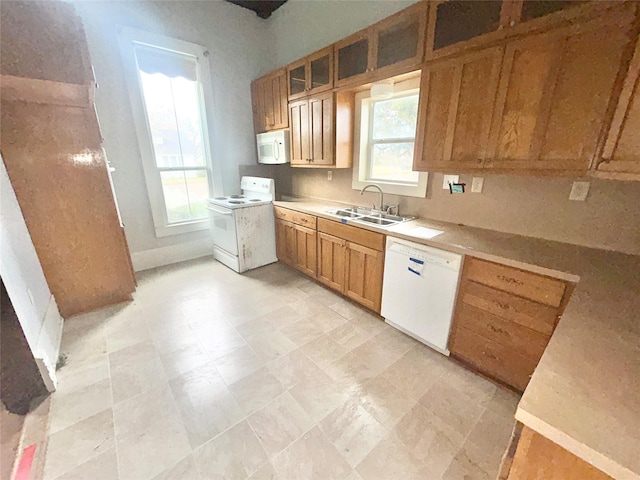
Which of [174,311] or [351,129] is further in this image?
[351,129]

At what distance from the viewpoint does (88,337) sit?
7.09ft

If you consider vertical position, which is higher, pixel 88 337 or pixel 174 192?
pixel 174 192

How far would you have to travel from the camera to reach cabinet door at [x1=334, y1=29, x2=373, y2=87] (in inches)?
88.4

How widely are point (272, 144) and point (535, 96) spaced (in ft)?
9.11

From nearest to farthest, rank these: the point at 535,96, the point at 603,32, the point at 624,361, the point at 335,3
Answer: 1. the point at 624,361
2. the point at 603,32
3. the point at 535,96
4. the point at 335,3

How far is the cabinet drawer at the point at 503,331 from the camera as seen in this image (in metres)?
1.53

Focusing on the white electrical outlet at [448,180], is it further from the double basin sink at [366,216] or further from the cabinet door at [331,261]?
the cabinet door at [331,261]

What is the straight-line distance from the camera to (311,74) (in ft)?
9.17

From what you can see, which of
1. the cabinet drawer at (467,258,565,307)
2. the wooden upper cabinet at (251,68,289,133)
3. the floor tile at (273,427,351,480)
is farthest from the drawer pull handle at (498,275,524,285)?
the wooden upper cabinet at (251,68,289,133)

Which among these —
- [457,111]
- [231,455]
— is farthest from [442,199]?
[231,455]

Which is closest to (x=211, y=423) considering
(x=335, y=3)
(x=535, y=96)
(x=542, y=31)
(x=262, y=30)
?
(x=535, y=96)

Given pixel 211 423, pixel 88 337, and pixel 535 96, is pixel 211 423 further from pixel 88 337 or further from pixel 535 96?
pixel 535 96

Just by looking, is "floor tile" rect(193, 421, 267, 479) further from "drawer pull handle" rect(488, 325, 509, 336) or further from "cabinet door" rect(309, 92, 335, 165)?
"cabinet door" rect(309, 92, 335, 165)

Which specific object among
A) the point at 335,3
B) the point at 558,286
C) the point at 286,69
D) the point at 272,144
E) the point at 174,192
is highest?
the point at 335,3
